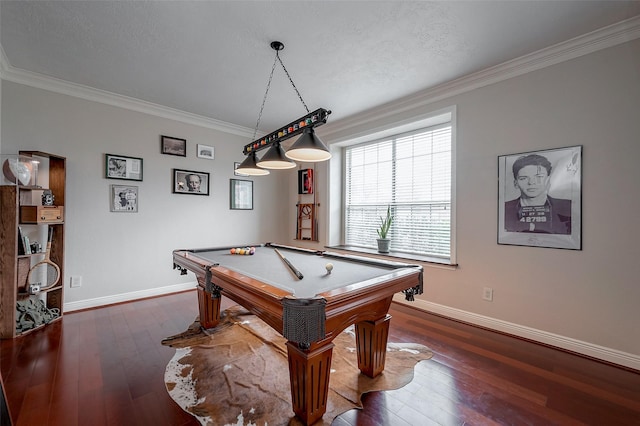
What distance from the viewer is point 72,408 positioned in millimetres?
1672

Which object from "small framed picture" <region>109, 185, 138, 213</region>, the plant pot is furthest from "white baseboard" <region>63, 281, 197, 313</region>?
the plant pot

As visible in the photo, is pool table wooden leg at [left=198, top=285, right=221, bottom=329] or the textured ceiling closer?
the textured ceiling

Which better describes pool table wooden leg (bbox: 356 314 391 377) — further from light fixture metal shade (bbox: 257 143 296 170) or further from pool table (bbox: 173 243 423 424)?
light fixture metal shade (bbox: 257 143 296 170)

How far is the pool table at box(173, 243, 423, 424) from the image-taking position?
1.31 meters

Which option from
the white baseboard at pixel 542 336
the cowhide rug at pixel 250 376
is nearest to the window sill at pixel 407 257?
the white baseboard at pixel 542 336

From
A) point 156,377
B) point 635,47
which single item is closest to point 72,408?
point 156,377

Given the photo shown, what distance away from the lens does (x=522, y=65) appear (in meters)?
2.67

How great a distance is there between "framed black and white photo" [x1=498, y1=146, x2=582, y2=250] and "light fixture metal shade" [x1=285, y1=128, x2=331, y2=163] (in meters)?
1.99

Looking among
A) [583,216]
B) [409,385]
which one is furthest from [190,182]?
[583,216]

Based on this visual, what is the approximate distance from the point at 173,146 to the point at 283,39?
2587 mm

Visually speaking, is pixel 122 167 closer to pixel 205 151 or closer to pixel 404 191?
pixel 205 151

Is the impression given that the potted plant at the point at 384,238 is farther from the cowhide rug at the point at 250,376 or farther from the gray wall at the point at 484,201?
the cowhide rug at the point at 250,376

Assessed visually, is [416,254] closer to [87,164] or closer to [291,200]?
[291,200]

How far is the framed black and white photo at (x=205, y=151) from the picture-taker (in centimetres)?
435
